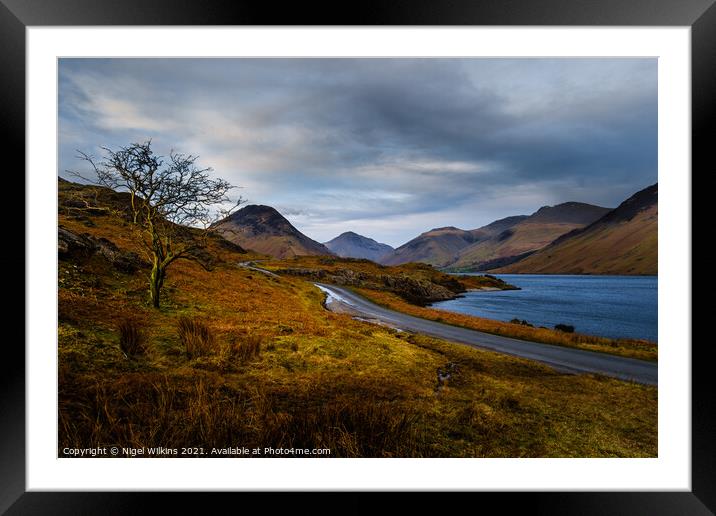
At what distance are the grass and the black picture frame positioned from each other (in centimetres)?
37

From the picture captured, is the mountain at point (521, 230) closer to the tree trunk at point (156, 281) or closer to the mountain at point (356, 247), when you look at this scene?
the mountain at point (356, 247)

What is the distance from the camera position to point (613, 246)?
723 centimetres

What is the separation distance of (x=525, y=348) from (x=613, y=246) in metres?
4.82

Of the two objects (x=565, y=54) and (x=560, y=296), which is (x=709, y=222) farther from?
(x=560, y=296)

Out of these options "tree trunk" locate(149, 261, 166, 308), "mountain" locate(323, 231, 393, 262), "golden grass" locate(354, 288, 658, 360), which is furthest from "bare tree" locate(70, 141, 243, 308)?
"golden grass" locate(354, 288, 658, 360)

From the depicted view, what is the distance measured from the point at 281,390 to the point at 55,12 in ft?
15.6

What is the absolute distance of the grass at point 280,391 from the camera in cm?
246

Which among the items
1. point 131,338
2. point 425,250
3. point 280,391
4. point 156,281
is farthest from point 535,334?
point 156,281

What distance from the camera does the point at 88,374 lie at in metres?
2.66

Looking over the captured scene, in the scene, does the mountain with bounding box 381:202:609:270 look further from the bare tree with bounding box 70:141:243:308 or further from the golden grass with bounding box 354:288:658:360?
the bare tree with bounding box 70:141:243:308

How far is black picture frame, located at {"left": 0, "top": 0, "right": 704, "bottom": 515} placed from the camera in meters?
2.14

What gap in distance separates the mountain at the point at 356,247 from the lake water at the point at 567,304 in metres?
4.85

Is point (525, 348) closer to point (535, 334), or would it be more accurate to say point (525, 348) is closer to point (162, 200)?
point (535, 334)

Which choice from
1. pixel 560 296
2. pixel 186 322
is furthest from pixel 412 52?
pixel 560 296
